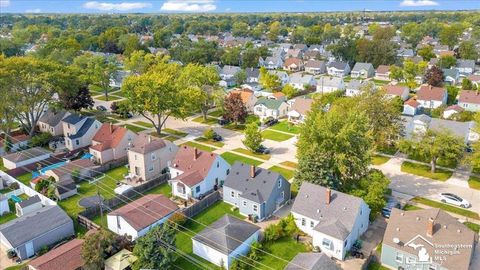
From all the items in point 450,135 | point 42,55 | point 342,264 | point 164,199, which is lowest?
point 342,264

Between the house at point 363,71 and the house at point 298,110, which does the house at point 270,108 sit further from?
the house at point 363,71

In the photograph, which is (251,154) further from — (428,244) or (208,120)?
(428,244)

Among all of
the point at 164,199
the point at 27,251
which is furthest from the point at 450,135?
the point at 27,251

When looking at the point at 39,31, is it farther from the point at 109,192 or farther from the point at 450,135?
the point at 450,135

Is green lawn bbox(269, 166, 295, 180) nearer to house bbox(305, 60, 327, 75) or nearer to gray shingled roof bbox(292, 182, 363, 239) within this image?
gray shingled roof bbox(292, 182, 363, 239)

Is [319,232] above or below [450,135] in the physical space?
below

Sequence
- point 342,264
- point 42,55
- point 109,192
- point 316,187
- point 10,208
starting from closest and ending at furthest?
point 342,264
point 316,187
point 10,208
point 109,192
point 42,55
